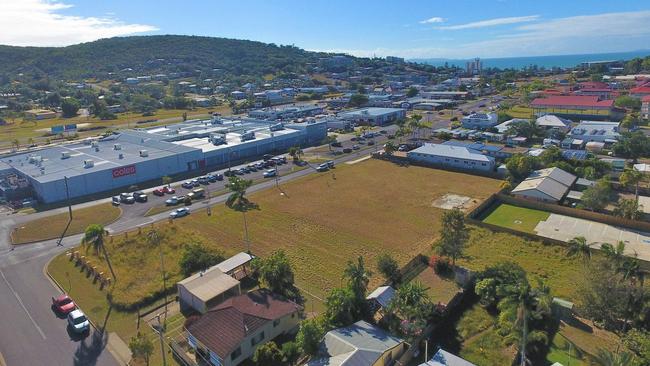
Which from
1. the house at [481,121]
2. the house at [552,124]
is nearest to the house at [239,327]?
the house at [552,124]

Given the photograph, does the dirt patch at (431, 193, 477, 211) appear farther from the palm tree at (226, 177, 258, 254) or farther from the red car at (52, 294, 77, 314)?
the red car at (52, 294, 77, 314)

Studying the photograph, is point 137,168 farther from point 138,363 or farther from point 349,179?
point 138,363

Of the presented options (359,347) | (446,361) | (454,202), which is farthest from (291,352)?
(454,202)

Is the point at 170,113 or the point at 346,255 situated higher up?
the point at 170,113

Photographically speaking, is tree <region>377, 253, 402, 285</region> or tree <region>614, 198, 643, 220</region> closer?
tree <region>377, 253, 402, 285</region>

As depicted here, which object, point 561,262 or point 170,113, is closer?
point 561,262

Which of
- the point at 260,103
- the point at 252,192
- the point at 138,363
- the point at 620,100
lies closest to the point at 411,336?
the point at 138,363

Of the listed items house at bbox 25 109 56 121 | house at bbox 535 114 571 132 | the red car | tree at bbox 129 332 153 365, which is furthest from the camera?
house at bbox 25 109 56 121

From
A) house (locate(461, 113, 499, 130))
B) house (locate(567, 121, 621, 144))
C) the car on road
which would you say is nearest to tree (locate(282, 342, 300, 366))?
the car on road
